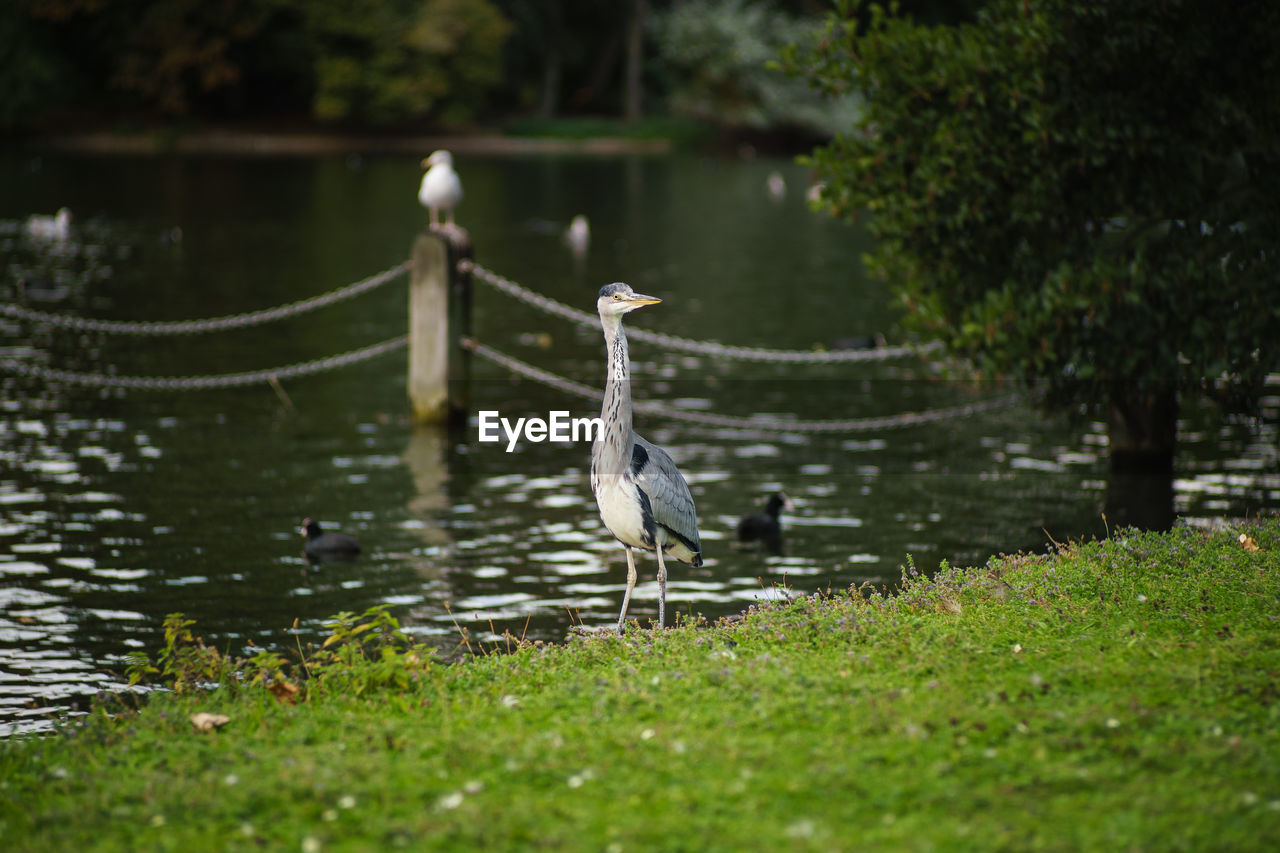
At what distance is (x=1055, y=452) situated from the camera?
17.1 meters

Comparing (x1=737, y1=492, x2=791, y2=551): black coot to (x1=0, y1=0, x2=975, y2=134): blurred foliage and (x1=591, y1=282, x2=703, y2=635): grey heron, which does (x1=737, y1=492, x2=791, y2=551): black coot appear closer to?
(x1=591, y1=282, x2=703, y2=635): grey heron

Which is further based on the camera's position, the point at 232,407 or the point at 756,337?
the point at 756,337

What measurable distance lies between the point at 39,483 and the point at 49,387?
538 cm

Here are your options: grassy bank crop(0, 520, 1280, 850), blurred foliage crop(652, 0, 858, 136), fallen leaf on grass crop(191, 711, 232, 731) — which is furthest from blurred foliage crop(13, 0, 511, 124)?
fallen leaf on grass crop(191, 711, 232, 731)

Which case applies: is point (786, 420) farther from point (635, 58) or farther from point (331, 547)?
point (635, 58)

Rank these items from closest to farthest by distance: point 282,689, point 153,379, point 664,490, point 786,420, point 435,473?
point 282,689, point 664,490, point 435,473, point 786,420, point 153,379

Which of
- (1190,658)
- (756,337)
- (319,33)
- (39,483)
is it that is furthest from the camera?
(319,33)

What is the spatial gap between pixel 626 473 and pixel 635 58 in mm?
80672

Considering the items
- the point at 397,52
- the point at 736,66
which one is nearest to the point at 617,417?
the point at 736,66

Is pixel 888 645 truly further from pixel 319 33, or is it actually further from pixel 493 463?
pixel 319 33

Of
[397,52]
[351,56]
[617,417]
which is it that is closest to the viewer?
[617,417]

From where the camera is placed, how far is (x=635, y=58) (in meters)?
86.1

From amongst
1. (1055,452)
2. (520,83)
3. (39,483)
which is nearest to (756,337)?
(1055,452)

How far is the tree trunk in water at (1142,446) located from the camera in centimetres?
1484
